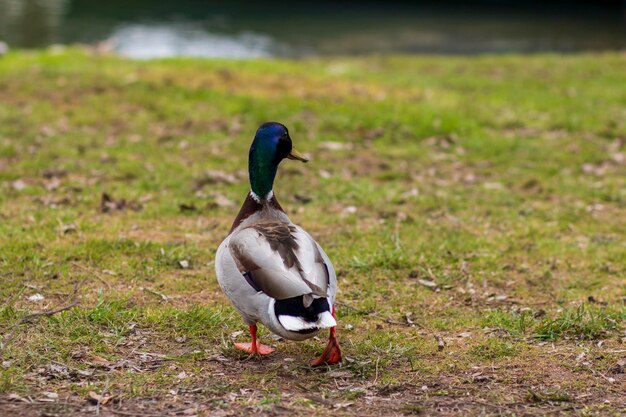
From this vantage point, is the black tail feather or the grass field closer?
the black tail feather

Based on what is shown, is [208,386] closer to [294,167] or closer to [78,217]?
[78,217]

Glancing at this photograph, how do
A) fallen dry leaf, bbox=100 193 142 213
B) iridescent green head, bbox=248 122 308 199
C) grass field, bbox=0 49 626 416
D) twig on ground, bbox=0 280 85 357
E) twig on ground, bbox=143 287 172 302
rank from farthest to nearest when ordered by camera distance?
fallen dry leaf, bbox=100 193 142 213, twig on ground, bbox=143 287 172 302, iridescent green head, bbox=248 122 308 199, twig on ground, bbox=0 280 85 357, grass field, bbox=0 49 626 416

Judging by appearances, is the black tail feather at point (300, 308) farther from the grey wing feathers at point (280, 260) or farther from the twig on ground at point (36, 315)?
the twig on ground at point (36, 315)

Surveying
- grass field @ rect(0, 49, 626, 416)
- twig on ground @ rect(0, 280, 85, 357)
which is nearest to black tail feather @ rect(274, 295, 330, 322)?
grass field @ rect(0, 49, 626, 416)

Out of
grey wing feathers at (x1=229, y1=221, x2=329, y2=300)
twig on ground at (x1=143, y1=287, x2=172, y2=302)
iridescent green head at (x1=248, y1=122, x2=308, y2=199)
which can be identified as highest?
iridescent green head at (x1=248, y1=122, x2=308, y2=199)

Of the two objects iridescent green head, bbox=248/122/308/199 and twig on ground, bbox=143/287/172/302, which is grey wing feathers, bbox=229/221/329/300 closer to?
iridescent green head, bbox=248/122/308/199

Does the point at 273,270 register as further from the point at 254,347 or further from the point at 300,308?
the point at 254,347

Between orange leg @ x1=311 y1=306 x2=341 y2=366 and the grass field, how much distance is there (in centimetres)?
5

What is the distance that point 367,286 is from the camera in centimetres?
544

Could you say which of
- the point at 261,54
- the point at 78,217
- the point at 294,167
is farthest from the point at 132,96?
the point at 261,54

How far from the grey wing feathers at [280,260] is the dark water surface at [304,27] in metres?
14.0

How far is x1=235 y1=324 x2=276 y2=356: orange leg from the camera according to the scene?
4.34 meters

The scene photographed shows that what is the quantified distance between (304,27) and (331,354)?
800 inches

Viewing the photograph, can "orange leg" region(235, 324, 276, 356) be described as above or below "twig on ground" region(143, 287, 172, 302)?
above
